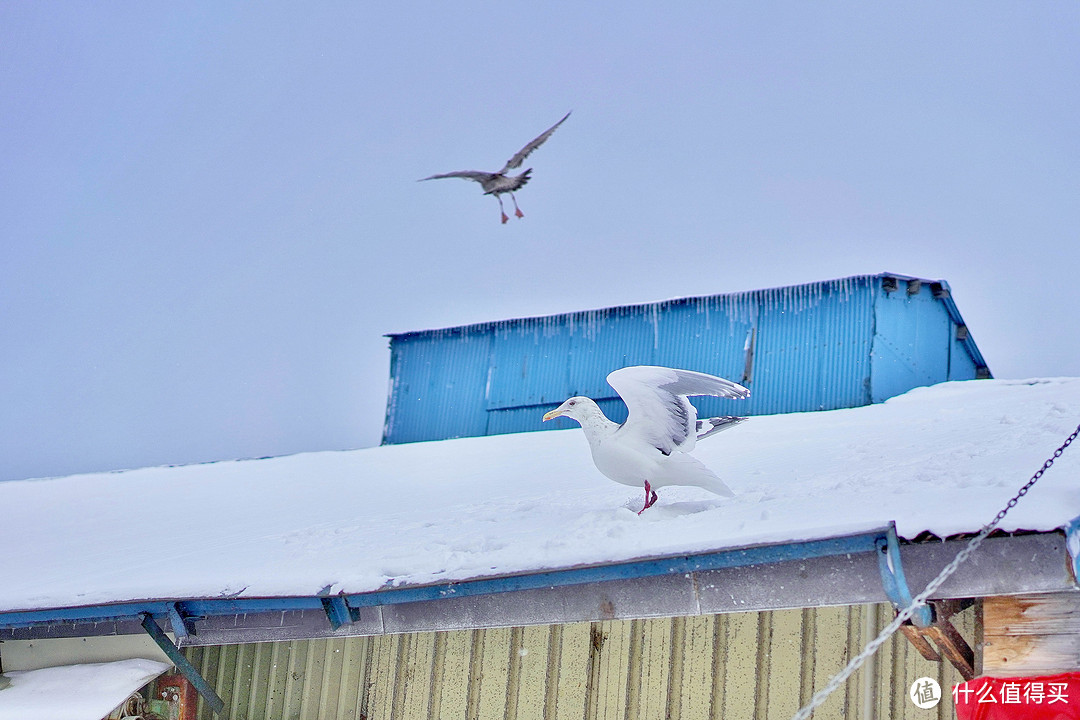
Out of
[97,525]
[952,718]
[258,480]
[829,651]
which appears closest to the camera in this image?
[952,718]

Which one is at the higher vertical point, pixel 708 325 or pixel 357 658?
pixel 708 325

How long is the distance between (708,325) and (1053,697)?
11.2m

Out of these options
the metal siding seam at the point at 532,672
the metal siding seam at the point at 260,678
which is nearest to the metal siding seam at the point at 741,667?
the metal siding seam at the point at 532,672

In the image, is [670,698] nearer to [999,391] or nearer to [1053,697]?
[1053,697]

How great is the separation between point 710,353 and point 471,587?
10.4 meters

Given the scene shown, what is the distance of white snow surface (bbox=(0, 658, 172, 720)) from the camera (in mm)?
7316

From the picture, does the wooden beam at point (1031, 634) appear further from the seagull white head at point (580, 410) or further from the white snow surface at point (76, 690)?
the white snow surface at point (76, 690)

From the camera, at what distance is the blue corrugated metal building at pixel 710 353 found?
579 inches

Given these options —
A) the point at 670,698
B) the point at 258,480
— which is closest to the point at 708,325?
the point at 258,480

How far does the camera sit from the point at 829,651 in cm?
618

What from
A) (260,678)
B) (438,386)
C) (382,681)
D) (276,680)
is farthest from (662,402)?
(438,386)

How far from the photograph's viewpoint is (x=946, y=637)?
516 centimetres

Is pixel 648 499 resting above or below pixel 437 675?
above

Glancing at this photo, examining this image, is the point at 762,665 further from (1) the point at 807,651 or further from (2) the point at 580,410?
(2) the point at 580,410
